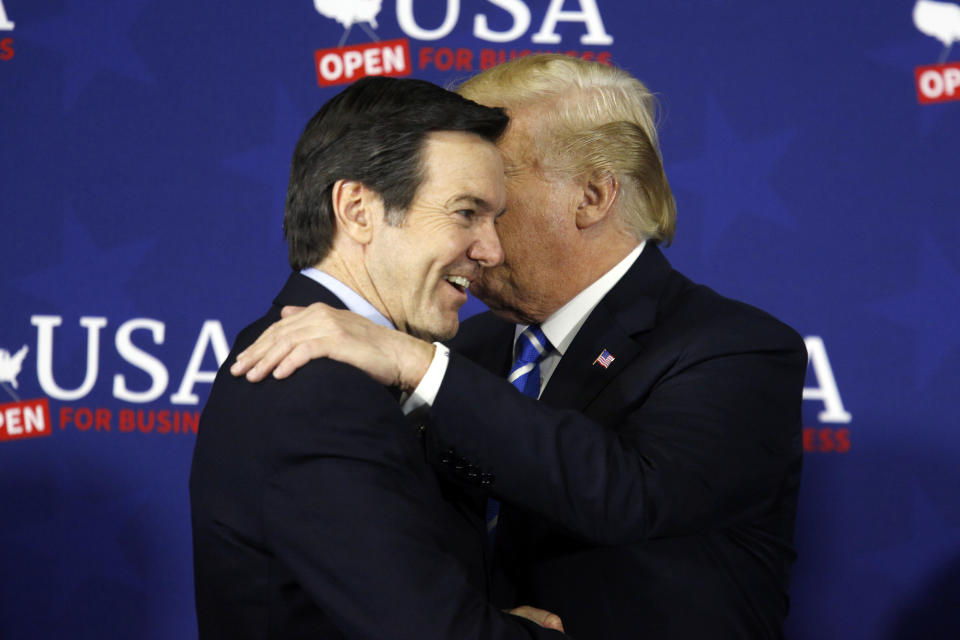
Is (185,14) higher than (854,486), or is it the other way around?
(185,14)

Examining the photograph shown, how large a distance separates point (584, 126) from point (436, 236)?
54 centimetres

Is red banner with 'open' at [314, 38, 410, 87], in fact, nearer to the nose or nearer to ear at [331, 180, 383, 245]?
the nose

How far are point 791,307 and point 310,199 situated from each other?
1616mm

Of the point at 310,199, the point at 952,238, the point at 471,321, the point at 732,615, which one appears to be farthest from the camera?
the point at 952,238

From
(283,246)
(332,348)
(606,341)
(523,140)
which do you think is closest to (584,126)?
(523,140)

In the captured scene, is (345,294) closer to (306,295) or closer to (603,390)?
(306,295)

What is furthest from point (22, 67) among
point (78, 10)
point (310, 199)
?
point (310, 199)

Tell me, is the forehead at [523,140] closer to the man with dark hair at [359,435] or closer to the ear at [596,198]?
the ear at [596,198]

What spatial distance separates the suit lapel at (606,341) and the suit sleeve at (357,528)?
55 cm

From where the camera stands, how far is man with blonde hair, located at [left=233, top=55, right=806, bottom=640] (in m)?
1.34

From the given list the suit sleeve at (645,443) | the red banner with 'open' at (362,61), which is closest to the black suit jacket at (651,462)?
the suit sleeve at (645,443)

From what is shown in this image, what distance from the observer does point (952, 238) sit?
2607 mm

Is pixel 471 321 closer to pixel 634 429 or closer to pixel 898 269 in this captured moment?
pixel 634 429

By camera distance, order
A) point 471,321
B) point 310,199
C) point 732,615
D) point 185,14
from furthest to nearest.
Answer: point 185,14 → point 471,321 → point 732,615 → point 310,199
